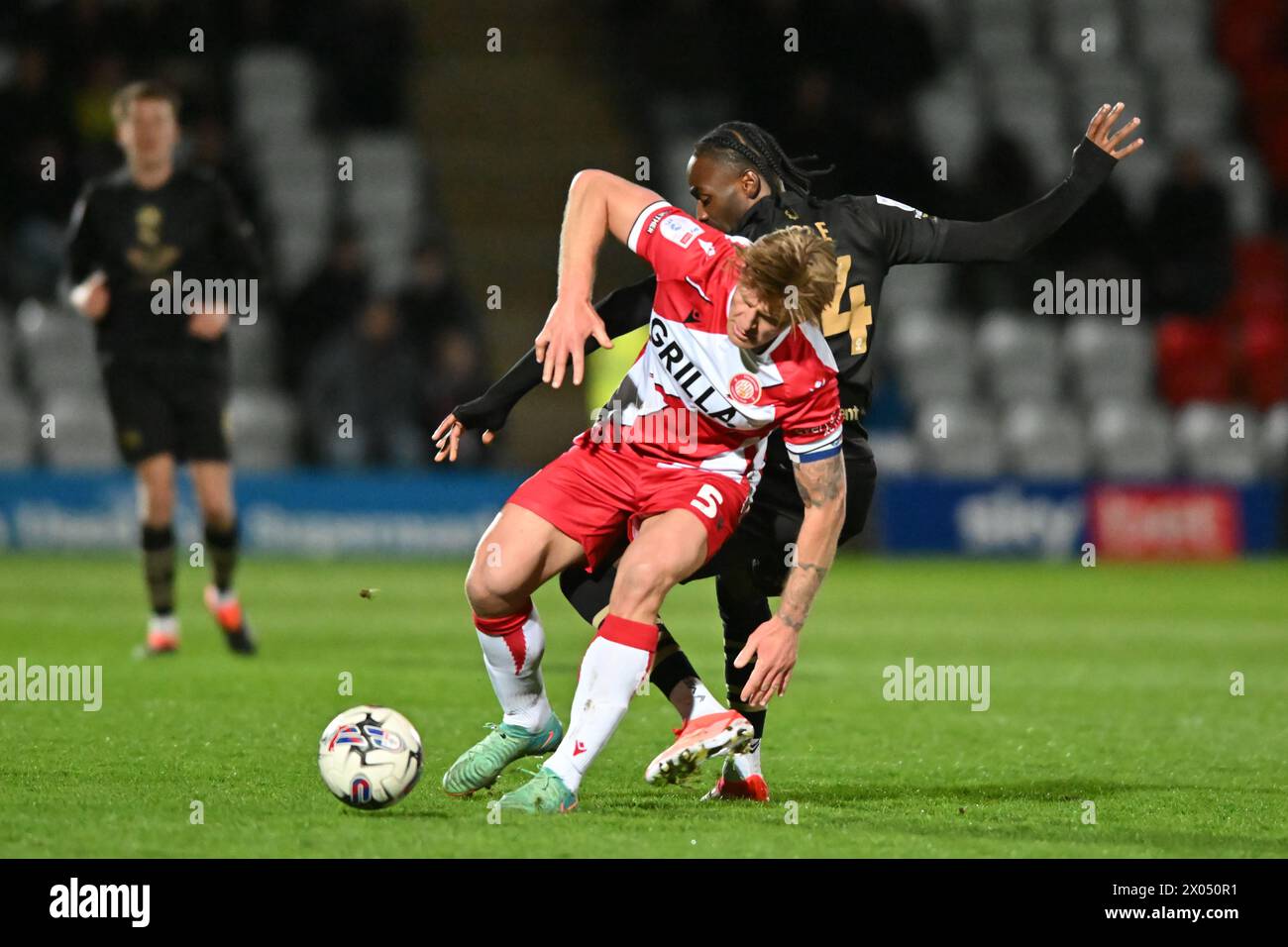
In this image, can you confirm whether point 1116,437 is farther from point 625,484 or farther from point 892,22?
point 625,484

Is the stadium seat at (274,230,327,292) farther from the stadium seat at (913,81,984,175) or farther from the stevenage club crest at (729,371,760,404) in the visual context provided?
the stevenage club crest at (729,371,760,404)

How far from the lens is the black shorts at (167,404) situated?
9.78 meters

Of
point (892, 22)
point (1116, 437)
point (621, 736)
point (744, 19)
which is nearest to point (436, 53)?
point (744, 19)

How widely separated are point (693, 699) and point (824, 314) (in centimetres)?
129

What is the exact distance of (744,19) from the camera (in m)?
19.6

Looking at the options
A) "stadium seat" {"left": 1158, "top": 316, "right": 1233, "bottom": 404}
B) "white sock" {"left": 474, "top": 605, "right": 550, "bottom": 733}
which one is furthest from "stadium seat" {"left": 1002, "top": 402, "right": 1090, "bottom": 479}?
"white sock" {"left": 474, "top": 605, "right": 550, "bottom": 733}

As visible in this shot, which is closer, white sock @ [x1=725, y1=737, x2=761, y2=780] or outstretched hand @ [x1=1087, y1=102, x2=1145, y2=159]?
white sock @ [x1=725, y1=737, x2=761, y2=780]

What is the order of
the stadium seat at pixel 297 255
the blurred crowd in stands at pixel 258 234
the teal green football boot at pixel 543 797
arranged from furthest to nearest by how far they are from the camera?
the stadium seat at pixel 297 255, the blurred crowd in stands at pixel 258 234, the teal green football boot at pixel 543 797

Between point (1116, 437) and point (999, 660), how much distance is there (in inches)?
329

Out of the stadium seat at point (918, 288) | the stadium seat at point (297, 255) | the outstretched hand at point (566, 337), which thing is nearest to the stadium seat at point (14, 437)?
the stadium seat at point (297, 255)

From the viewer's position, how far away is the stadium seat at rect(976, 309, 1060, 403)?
61.9 feet

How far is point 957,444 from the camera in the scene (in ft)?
58.4

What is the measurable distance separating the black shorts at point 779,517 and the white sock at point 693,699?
0.43m

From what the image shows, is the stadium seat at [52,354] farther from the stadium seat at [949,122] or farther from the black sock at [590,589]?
the black sock at [590,589]
